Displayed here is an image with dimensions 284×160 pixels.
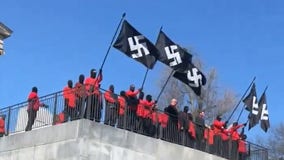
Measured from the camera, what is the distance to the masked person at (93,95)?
20438mm

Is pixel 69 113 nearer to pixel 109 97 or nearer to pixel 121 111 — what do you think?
pixel 109 97

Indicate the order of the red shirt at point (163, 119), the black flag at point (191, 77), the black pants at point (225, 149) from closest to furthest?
1. the red shirt at point (163, 119)
2. the black flag at point (191, 77)
3. the black pants at point (225, 149)

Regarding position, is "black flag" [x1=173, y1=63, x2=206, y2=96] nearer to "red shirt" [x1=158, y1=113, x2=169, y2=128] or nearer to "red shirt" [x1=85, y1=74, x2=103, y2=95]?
"red shirt" [x1=158, y1=113, x2=169, y2=128]

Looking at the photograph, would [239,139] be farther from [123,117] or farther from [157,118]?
[123,117]

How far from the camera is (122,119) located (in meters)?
21.4

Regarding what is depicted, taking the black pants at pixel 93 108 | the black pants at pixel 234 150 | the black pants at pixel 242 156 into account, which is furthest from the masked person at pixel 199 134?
the black pants at pixel 93 108

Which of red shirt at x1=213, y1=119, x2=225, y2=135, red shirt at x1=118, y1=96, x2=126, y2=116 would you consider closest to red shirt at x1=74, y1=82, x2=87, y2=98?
red shirt at x1=118, y1=96, x2=126, y2=116

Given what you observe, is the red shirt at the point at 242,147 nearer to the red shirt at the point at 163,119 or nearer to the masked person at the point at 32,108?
the red shirt at the point at 163,119

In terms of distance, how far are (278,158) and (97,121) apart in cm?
3901

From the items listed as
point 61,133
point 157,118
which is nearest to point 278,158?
point 157,118

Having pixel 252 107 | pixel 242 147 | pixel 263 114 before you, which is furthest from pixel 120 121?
pixel 263 114

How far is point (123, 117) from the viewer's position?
21.3 meters

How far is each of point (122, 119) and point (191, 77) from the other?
428cm

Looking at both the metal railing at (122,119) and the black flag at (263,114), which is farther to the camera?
the black flag at (263,114)
